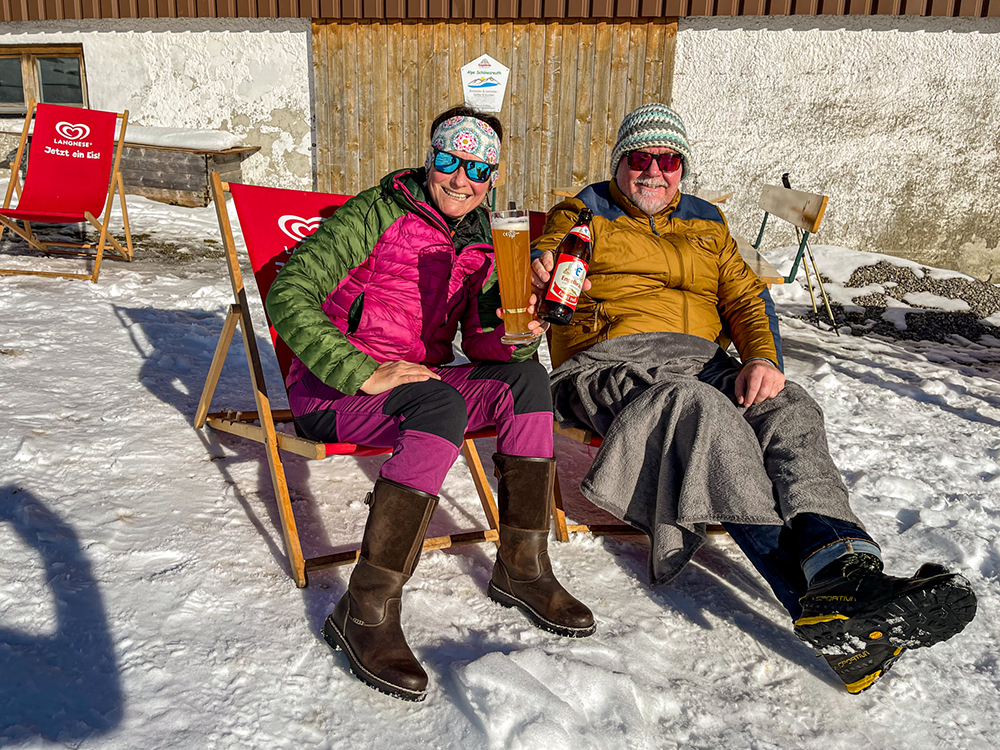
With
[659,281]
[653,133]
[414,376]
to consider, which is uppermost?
[653,133]

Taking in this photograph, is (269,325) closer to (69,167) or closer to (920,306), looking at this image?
(69,167)

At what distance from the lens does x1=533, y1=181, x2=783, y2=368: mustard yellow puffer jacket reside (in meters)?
2.87

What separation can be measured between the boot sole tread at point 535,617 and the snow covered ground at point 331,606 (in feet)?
0.11

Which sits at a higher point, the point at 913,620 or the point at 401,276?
the point at 401,276

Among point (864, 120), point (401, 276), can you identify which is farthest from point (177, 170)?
point (864, 120)

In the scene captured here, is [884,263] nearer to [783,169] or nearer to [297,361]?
[783,169]

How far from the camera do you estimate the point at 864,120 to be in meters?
7.12

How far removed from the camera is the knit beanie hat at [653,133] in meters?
2.83

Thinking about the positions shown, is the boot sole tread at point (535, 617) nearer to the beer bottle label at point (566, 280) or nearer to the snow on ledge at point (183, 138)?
the beer bottle label at point (566, 280)

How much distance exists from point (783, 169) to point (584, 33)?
7.57 ft

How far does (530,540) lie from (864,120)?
255 inches

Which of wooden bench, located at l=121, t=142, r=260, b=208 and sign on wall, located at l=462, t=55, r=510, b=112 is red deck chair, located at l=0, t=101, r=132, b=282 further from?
sign on wall, located at l=462, t=55, r=510, b=112

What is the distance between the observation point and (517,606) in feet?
7.70

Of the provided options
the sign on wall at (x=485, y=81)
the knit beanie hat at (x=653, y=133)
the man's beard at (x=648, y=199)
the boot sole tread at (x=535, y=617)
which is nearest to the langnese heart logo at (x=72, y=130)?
the sign on wall at (x=485, y=81)
